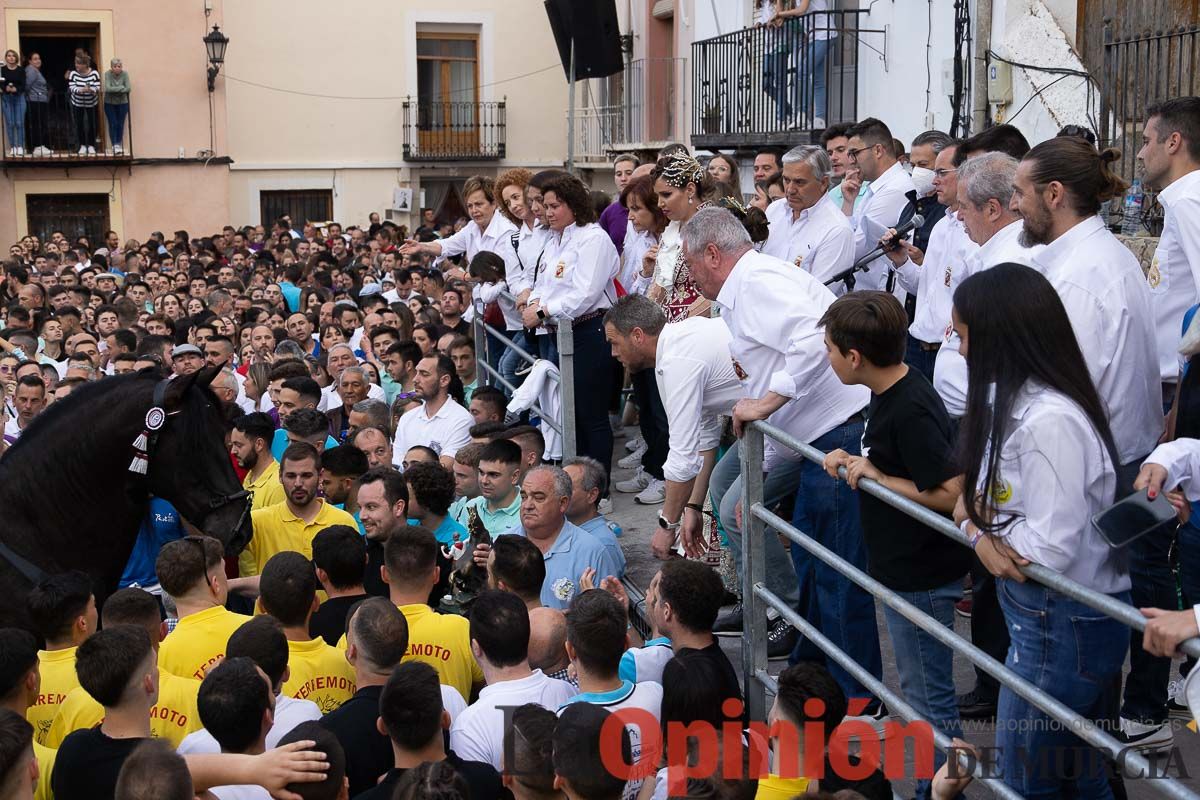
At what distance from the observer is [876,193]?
7.95 m

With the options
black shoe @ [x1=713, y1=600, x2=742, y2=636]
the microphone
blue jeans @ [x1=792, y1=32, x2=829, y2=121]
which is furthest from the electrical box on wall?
black shoe @ [x1=713, y1=600, x2=742, y2=636]

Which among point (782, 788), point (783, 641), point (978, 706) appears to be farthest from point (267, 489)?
point (782, 788)

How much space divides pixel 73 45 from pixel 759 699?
25566 mm

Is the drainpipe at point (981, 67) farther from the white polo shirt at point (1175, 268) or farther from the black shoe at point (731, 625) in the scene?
the white polo shirt at point (1175, 268)

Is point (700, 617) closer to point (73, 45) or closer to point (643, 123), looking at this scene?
point (643, 123)

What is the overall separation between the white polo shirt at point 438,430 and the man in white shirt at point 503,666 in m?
3.57

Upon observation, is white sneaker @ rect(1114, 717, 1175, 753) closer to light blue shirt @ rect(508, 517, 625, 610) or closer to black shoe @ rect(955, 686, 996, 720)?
black shoe @ rect(955, 686, 996, 720)

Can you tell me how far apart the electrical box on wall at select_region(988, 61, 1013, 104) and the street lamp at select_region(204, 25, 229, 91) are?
61.0 feet

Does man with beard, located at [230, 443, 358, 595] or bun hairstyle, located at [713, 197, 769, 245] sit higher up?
bun hairstyle, located at [713, 197, 769, 245]

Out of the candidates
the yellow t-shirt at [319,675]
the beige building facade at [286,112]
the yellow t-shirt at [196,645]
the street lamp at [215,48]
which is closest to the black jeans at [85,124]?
the beige building facade at [286,112]

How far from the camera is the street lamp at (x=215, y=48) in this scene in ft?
84.7

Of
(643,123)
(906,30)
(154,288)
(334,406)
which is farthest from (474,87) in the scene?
(334,406)

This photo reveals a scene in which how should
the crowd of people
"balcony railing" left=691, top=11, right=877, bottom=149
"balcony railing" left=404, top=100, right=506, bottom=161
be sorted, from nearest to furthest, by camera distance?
the crowd of people → "balcony railing" left=691, top=11, right=877, bottom=149 → "balcony railing" left=404, top=100, right=506, bottom=161

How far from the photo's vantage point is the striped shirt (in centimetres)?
2558
